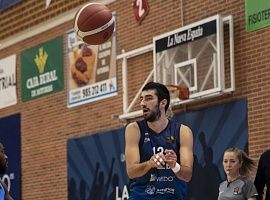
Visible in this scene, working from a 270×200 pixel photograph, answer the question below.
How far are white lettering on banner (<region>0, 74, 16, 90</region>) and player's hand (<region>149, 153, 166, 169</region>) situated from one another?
1551cm

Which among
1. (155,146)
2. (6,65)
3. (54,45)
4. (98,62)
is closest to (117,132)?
(98,62)

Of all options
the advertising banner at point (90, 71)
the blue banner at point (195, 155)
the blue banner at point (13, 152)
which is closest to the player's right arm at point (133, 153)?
the blue banner at point (195, 155)

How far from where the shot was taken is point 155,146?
741 cm

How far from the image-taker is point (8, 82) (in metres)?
22.4

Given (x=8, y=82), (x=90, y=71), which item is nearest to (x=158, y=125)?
(x=90, y=71)

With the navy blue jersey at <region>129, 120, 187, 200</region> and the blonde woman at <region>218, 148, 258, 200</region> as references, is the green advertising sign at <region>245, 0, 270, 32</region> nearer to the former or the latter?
the blonde woman at <region>218, 148, 258, 200</region>

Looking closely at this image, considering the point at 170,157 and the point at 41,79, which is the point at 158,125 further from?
the point at 41,79

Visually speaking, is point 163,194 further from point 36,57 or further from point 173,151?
point 36,57

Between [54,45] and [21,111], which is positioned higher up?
[54,45]

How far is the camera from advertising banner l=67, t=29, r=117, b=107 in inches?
711

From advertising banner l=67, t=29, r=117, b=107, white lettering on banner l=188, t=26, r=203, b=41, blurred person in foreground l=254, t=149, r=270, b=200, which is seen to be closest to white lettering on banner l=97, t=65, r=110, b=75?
advertising banner l=67, t=29, r=117, b=107

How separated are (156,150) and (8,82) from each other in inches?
610

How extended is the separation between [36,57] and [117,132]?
4733 mm

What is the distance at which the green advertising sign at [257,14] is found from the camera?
45.2 ft
